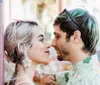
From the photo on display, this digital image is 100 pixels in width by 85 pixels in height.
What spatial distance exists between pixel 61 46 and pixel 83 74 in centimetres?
20

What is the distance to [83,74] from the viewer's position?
1191mm

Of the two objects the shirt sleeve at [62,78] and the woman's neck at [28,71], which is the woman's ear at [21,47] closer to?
the woman's neck at [28,71]

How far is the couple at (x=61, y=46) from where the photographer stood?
1204mm

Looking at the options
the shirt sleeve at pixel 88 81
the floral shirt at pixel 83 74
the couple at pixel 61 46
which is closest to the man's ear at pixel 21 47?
the couple at pixel 61 46

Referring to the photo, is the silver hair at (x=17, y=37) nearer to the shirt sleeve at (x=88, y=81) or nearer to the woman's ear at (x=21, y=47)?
the woman's ear at (x=21, y=47)

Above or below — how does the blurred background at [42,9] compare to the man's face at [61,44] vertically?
above

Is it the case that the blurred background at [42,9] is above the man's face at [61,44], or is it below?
above

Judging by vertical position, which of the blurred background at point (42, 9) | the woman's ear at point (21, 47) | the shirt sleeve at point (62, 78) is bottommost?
the shirt sleeve at point (62, 78)

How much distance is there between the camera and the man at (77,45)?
1196 mm

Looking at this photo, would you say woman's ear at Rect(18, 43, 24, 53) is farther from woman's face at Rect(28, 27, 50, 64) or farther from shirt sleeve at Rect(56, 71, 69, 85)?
shirt sleeve at Rect(56, 71, 69, 85)

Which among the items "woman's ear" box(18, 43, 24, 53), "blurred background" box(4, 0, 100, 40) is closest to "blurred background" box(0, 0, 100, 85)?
"blurred background" box(4, 0, 100, 40)

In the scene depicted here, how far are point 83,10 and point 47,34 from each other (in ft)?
0.81

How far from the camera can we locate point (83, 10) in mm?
1227

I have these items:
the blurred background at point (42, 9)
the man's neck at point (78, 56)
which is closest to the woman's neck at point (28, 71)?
the blurred background at point (42, 9)
